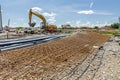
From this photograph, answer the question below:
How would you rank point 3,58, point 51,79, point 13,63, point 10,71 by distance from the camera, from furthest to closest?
point 3,58
point 13,63
point 10,71
point 51,79

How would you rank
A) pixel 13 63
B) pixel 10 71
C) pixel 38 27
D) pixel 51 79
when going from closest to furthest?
1. pixel 51 79
2. pixel 10 71
3. pixel 13 63
4. pixel 38 27

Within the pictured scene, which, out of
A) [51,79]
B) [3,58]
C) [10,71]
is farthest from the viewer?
[3,58]

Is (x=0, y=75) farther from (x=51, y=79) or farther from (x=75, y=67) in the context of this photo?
(x=75, y=67)

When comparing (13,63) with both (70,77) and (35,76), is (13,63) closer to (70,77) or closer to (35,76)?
(35,76)

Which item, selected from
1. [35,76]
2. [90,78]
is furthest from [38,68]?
[90,78]

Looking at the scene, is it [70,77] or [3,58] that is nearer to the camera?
[70,77]

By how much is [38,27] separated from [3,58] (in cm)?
4103

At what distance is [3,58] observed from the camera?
36.2 feet

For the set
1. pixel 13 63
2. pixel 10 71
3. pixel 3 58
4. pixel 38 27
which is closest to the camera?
pixel 10 71

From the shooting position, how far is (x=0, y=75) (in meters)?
7.93

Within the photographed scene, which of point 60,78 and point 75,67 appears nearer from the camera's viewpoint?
point 60,78

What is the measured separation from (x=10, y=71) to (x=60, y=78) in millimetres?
1914

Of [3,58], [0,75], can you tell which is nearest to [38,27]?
[3,58]

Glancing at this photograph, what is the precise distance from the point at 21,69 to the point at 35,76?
1.20 m
